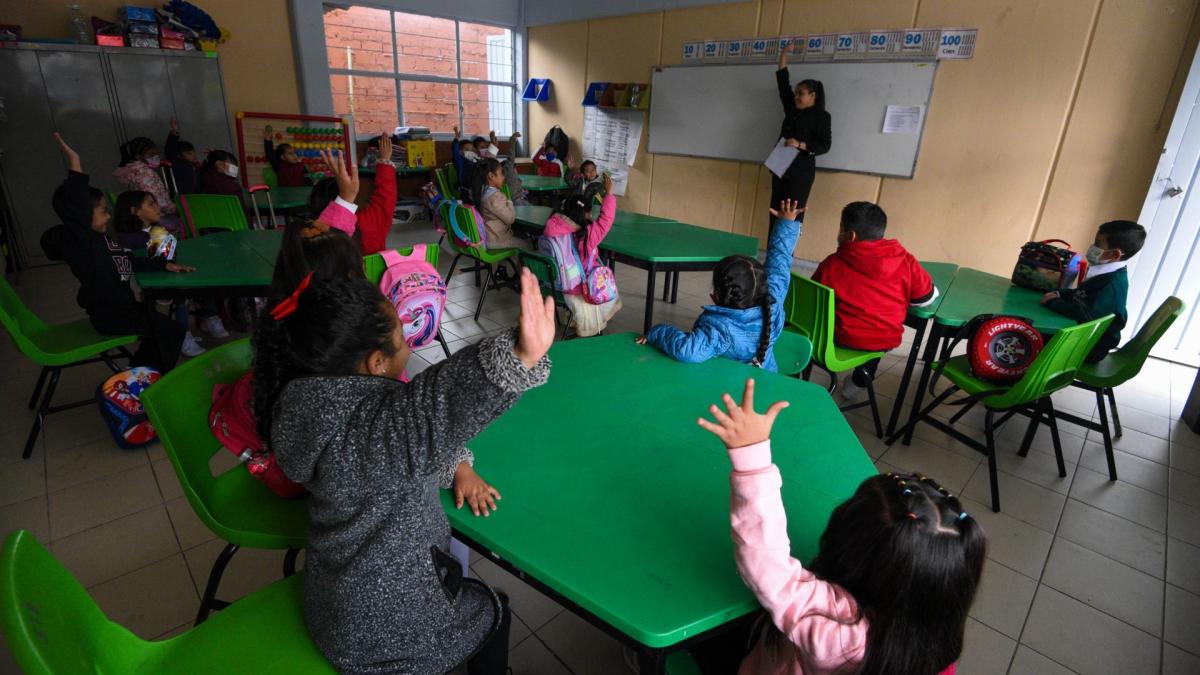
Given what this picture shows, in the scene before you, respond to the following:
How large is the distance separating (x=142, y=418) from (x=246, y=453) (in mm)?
1665

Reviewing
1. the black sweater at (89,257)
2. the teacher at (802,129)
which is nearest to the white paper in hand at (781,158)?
the teacher at (802,129)

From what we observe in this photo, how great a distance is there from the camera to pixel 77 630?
798mm

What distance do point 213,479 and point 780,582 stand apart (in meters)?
1.42

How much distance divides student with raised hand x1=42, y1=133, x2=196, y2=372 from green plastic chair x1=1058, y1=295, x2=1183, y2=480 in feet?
13.3

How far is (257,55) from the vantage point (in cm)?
612

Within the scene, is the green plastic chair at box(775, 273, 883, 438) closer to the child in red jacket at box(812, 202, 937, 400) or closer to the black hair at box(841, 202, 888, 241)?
the child in red jacket at box(812, 202, 937, 400)

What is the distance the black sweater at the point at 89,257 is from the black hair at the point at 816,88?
4.75 meters

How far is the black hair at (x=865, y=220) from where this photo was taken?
2596 millimetres

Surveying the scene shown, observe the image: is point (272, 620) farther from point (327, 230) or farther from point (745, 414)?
point (327, 230)

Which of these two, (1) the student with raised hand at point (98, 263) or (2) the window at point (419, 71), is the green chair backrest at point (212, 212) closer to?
(1) the student with raised hand at point (98, 263)

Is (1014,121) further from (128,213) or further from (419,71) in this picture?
(419,71)

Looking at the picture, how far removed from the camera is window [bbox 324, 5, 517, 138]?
705 cm

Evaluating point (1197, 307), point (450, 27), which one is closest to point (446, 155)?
point (450, 27)

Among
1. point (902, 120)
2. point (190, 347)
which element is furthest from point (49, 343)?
point (902, 120)
